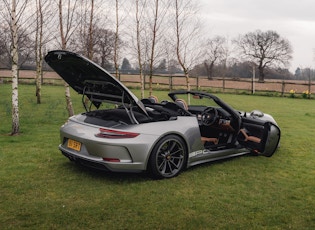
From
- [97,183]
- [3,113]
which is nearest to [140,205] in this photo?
[97,183]

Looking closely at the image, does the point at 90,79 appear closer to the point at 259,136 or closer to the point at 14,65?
the point at 259,136

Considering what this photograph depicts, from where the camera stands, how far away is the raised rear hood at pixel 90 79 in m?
4.39

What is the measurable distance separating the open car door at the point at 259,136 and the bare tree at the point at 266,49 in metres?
45.1

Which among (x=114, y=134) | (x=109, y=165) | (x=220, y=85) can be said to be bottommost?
(x=109, y=165)

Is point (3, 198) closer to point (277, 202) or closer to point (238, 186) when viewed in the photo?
point (238, 186)

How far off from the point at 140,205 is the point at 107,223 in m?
0.58

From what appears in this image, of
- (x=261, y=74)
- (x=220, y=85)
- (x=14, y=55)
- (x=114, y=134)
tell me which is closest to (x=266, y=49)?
(x=261, y=74)

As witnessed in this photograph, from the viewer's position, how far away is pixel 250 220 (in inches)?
140

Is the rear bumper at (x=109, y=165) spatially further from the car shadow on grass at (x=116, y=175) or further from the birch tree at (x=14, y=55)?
the birch tree at (x=14, y=55)

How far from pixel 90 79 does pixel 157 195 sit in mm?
1979

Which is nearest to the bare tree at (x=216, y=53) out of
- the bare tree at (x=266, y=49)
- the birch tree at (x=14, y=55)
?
the bare tree at (x=266, y=49)

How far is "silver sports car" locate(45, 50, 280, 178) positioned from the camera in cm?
438

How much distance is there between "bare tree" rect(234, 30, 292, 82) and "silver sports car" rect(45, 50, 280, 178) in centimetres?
4518

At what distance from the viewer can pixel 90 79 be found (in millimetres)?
4957
